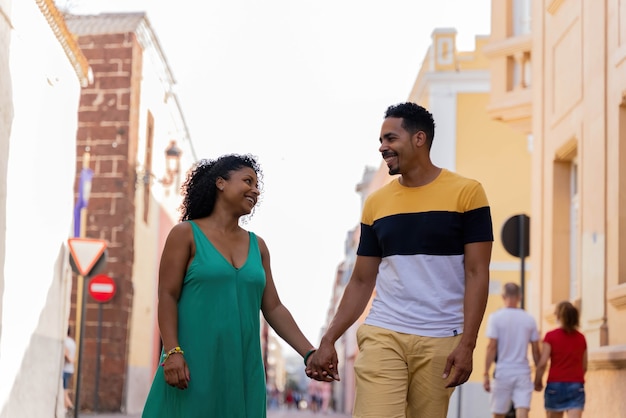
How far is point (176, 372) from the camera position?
211 inches

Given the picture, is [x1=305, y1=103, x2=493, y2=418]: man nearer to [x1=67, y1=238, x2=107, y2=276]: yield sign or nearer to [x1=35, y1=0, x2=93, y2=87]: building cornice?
[x1=35, y1=0, x2=93, y2=87]: building cornice

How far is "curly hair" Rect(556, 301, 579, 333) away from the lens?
11469 mm

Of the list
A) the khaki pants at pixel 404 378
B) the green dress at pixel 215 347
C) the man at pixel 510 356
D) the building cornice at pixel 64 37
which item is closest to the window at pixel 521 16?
the building cornice at pixel 64 37

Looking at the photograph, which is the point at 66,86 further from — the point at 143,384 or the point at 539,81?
the point at 143,384

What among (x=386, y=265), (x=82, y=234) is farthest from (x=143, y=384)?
(x=386, y=265)

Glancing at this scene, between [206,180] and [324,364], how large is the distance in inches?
40.5

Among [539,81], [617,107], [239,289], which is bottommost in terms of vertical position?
[239,289]

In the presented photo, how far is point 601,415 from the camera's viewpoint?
1157cm

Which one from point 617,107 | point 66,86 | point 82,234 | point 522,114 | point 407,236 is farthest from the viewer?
point 82,234

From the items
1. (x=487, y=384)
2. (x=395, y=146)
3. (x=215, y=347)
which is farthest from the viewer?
(x=487, y=384)

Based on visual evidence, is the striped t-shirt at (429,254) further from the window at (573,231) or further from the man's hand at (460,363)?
the window at (573,231)

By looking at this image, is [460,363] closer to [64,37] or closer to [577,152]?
[577,152]

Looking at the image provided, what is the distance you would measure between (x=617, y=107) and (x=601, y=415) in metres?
2.87

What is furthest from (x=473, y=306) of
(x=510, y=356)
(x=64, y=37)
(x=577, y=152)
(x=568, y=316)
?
(x=64, y=37)
